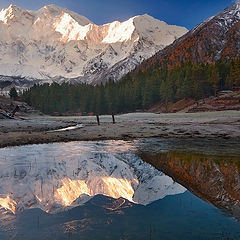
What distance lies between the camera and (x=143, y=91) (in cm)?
10762

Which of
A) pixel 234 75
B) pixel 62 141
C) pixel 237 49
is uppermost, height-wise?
pixel 237 49

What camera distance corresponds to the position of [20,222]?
7766 millimetres

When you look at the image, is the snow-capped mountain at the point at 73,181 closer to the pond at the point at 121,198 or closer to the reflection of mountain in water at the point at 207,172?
the pond at the point at 121,198

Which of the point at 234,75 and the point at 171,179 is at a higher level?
the point at 234,75

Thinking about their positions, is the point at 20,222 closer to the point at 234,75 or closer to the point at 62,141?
the point at 62,141

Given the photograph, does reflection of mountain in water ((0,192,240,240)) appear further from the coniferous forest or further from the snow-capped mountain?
the coniferous forest

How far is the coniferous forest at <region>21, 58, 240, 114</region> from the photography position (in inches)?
3568

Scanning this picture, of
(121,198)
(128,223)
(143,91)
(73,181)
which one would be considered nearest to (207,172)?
(121,198)

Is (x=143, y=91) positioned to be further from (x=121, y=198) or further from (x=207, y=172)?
(x=121, y=198)

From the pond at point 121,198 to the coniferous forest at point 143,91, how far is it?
76.6 m

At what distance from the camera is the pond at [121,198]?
23.6 ft

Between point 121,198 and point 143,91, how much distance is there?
99.0 m

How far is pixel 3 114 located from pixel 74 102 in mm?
62540

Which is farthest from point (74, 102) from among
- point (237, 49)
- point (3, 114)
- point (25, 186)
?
point (237, 49)
